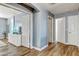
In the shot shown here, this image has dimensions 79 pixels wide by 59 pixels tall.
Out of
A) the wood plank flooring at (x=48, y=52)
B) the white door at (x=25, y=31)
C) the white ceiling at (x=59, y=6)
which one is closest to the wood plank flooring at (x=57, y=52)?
the wood plank flooring at (x=48, y=52)

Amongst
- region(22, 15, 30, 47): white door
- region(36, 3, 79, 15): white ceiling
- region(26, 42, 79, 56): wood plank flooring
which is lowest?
region(26, 42, 79, 56): wood plank flooring

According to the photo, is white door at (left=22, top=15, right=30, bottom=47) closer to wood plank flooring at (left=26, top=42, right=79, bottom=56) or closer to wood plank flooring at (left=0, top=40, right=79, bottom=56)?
wood plank flooring at (left=0, top=40, right=79, bottom=56)

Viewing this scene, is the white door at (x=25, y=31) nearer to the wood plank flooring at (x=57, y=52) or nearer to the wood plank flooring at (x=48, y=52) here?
the wood plank flooring at (x=48, y=52)

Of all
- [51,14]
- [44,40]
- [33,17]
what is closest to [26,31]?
[33,17]

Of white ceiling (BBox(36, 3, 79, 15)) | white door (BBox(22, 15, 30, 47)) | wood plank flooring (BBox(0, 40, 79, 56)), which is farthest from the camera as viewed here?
white door (BBox(22, 15, 30, 47))

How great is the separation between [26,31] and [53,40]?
118cm

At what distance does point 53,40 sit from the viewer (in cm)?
233

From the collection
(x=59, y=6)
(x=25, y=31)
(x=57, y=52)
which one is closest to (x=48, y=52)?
(x=57, y=52)

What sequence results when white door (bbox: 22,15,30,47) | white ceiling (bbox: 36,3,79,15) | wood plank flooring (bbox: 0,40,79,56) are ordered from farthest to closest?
white door (bbox: 22,15,30,47) → wood plank flooring (bbox: 0,40,79,56) → white ceiling (bbox: 36,3,79,15)

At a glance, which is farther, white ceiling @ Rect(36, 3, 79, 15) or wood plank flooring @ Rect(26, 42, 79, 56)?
wood plank flooring @ Rect(26, 42, 79, 56)

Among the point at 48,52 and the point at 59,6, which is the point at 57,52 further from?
the point at 59,6

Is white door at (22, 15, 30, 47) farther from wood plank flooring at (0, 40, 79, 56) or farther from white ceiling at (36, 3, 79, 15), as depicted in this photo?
white ceiling at (36, 3, 79, 15)

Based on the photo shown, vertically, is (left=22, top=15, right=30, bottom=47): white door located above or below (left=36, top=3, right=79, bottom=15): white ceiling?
below

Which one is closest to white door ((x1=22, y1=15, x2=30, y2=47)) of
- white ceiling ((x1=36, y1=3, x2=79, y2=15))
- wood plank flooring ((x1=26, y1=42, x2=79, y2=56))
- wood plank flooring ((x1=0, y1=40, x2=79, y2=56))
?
wood plank flooring ((x1=0, y1=40, x2=79, y2=56))
